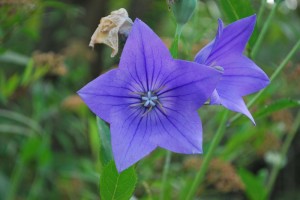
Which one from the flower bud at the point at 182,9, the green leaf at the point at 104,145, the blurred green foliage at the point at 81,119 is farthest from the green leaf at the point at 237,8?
the green leaf at the point at 104,145

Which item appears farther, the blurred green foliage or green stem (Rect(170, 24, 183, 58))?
the blurred green foliage

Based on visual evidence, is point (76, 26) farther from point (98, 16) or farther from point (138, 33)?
point (138, 33)

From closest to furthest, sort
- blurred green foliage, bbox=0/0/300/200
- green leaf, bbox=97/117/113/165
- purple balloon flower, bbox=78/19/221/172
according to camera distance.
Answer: purple balloon flower, bbox=78/19/221/172
green leaf, bbox=97/117/113/165
blurred green foliage, bbox=0/0/300/200

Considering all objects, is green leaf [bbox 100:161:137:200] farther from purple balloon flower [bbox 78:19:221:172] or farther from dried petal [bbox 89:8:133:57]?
dried petal [bbox 89:8:133:57]

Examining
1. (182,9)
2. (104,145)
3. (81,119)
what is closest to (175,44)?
(182,9)

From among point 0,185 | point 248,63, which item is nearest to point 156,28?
point 0,185

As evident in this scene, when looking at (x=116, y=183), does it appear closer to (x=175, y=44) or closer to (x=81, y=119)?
(x=175, y=44)

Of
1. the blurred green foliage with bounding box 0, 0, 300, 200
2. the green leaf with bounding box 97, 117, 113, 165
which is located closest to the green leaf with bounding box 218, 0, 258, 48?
the blurred green foliage with bounding box 0, 0, 300, 200

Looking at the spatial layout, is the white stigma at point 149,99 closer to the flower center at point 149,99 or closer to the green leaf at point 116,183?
the flower center at point 149,99
